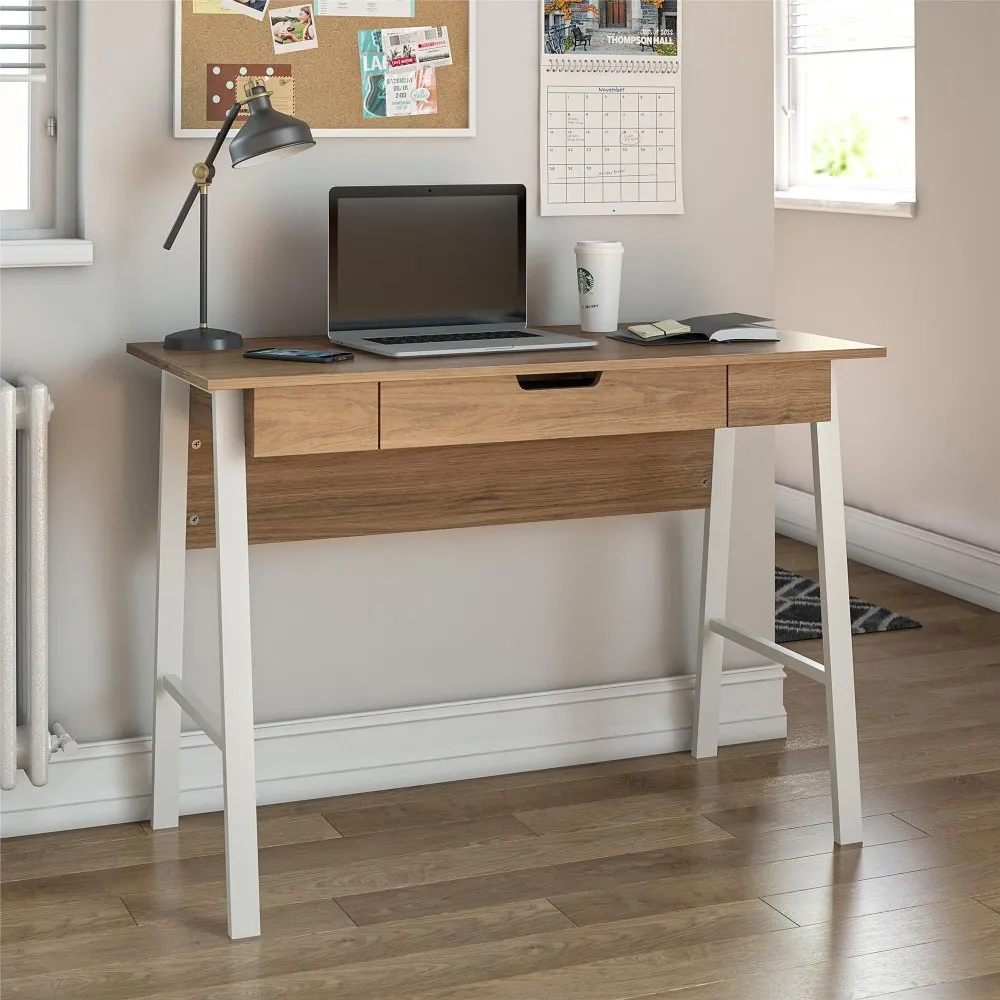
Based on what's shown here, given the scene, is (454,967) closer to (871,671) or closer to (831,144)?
(871,671)

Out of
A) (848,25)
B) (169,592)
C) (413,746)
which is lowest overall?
(413,746)

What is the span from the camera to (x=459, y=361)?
7.18 ft

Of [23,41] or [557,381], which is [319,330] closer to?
[557,381]

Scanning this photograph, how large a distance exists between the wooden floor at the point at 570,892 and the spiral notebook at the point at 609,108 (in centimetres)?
108

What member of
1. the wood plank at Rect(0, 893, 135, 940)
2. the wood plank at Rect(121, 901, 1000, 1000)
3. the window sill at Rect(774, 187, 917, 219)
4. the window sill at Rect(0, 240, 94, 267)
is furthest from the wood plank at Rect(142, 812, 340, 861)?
the window sill at Rect(774, 187, 917, 219)

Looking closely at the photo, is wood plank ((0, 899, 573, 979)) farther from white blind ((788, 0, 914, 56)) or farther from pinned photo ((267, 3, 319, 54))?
white blind ((788, 0, 914, 56))

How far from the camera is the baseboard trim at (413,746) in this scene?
2.51 meters

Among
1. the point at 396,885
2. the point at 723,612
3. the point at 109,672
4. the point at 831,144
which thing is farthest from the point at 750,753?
the point at 831,144

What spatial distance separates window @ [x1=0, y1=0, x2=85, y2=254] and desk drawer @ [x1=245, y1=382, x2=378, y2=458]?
2.15 ft

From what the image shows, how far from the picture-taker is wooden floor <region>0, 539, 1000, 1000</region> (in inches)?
79.0

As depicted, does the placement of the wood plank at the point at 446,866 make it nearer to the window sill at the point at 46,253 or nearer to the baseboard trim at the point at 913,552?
the window sill at the point at 46,253

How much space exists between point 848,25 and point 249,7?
2.58 metres

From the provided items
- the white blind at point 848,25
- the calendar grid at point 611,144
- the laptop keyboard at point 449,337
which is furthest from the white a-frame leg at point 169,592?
the white blind at point 848,25

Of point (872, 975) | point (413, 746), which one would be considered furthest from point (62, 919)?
point (872, 975)
